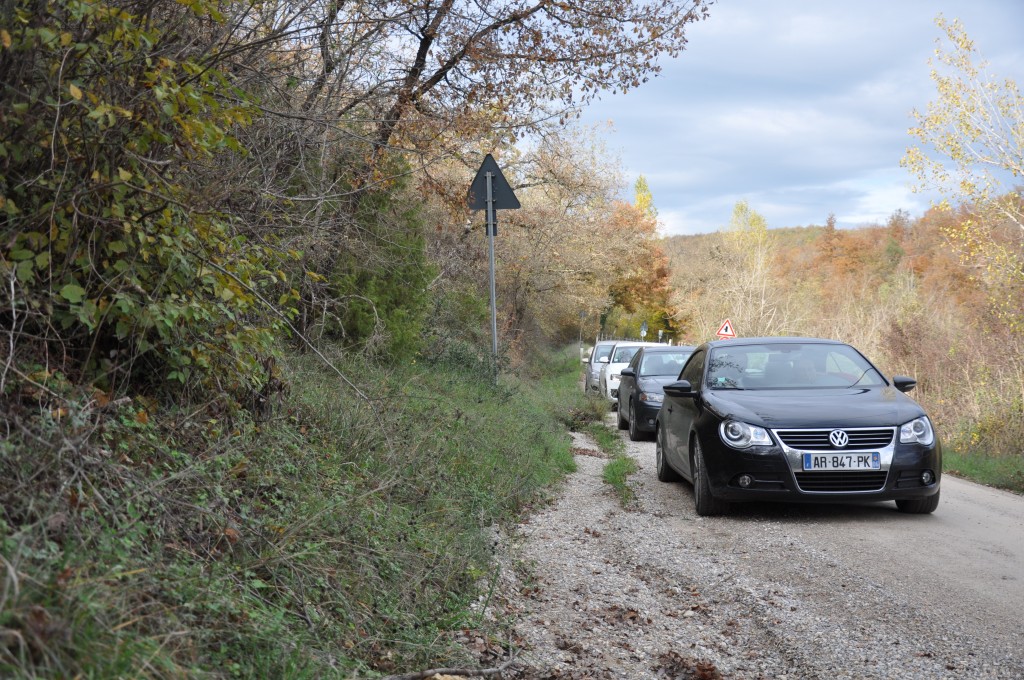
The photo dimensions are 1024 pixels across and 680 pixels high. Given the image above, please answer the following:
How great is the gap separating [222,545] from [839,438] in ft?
18.1

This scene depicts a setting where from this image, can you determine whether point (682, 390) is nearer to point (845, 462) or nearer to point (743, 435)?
point (743, 435)

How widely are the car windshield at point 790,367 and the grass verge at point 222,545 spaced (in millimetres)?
3557

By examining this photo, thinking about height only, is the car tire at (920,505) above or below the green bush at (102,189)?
below

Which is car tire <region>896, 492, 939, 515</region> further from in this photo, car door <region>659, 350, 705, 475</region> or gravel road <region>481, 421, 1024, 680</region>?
car door <region>659, 350, 705, 475</region>

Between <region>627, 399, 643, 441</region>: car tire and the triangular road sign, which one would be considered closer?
the triangular road sign

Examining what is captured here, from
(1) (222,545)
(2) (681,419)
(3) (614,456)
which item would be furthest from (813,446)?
(3) (614,456)

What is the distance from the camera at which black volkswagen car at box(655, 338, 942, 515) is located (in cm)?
758

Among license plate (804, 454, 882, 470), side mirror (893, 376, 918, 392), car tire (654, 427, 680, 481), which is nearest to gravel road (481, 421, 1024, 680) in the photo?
license plate (804, 454, 882, 470)

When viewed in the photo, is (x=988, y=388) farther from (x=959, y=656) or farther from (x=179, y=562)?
(x=179, y=562)

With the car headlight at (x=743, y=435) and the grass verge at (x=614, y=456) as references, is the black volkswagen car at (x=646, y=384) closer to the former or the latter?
the grass verge at (x=614, y=456)

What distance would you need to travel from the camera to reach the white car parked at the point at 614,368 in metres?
22.3

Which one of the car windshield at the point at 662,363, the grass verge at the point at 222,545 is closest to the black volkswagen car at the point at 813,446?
the grass verge at the point at 222,545

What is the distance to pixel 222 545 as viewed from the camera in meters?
3.88

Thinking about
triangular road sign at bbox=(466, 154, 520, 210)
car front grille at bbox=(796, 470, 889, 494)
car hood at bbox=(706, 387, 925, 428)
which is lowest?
car front grille at bbox=(796, 470, 889, 494)
